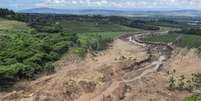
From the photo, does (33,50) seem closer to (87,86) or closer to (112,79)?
(112,79)

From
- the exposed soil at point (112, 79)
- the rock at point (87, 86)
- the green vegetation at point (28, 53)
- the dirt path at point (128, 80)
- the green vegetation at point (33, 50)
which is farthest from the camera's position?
the green vegetation at point (28, 53)

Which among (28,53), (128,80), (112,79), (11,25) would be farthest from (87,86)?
(11,25)

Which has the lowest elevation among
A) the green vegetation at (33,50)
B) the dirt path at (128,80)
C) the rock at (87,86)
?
the dirt path at (128,80)

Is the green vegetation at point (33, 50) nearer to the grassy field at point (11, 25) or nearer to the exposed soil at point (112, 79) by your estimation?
the grassy field at point (11, 25)

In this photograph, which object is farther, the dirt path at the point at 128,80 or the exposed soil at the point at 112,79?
the dirt path at the point at 128,80

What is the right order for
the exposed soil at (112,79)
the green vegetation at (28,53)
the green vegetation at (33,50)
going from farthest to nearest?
the green vegetation at (28,53) → the green vegetation at (33,50) → the exposed soil at (112,79)

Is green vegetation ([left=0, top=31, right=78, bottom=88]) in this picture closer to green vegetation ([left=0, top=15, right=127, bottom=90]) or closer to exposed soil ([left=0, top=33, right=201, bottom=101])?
green vegetation ([left=0, top=15, right=127, bottom=90])

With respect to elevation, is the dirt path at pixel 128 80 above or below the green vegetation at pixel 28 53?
below

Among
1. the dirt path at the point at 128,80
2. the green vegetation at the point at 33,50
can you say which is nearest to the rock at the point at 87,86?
the dirt path at the point at 128,80
